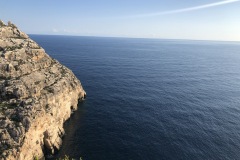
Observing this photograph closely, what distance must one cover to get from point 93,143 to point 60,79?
93.2 ft

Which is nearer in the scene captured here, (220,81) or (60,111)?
(60,111)

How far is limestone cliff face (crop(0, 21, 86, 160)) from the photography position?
159 feet

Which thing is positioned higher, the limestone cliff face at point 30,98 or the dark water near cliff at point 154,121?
the limestone cliff face at point 30,98

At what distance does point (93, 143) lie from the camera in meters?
61.7

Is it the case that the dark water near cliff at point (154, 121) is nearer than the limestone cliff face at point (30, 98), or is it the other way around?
the limestone cliff face at point (30, 98)

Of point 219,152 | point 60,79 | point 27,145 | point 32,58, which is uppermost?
point 32,58

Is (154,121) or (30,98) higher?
(30,98)

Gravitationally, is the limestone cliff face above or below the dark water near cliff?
above

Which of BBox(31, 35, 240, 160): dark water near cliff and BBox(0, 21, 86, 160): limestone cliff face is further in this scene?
BBox(31, 35, 240, 160): dark water near cliff

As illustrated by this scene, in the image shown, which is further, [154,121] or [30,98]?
[154,121]

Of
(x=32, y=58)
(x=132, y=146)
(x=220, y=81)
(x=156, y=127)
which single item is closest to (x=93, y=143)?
(x=132, y=146)

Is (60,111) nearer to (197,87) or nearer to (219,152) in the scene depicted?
(219,152)

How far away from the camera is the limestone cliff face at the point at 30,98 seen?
48522mm

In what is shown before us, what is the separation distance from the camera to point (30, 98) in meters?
57.9
